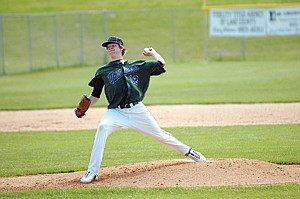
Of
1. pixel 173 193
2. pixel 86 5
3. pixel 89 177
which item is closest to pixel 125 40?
pixel 86 5

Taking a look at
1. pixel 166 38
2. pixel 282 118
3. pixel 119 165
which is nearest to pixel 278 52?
pixel 166 38

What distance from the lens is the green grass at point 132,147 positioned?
35.9ft

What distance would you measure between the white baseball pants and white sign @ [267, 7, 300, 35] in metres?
20.9

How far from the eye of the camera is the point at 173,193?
8.27 metres

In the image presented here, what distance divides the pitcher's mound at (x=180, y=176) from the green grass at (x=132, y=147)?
0.84m

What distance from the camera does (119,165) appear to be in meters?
Result: 10.5

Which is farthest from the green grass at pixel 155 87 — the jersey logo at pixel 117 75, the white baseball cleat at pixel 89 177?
the jersey logo at pixel 117 75

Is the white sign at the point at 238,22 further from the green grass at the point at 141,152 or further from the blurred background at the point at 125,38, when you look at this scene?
the green grass at the point at 141,152

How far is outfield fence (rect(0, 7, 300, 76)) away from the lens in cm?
3441

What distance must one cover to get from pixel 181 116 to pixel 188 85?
638cm

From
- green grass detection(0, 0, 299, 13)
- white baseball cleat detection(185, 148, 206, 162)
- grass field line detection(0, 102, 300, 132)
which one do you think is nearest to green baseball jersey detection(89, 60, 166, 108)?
white baseball cleat detection(185, 148, 206, 162)

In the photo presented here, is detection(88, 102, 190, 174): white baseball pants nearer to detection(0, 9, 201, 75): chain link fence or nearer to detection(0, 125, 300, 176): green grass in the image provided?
detection(0, 125, 300, 176): green grass

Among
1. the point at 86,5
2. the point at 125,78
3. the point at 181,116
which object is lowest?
the point at 181,116

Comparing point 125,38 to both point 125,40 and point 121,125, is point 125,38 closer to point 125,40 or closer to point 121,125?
point 125,40
